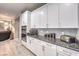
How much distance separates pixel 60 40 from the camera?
182 cm

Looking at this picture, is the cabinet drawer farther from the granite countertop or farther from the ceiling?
the ceiling

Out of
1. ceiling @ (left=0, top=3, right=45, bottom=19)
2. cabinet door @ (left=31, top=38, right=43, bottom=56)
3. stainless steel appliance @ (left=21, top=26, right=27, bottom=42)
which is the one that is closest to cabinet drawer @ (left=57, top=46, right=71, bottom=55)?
cabinet door @ (left=31, top=38, right=43, bottom=56)

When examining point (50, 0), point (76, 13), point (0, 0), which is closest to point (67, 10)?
point (76, 13)

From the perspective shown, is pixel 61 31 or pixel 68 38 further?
pixel 61 31

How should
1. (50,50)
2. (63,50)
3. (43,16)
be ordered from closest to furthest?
(63,50) → (50,50) → (43,16)

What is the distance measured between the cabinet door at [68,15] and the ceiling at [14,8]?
364mm

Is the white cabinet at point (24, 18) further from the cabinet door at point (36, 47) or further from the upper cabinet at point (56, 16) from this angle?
the cabinet door at point (36, 47)

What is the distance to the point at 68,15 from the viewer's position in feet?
5.85

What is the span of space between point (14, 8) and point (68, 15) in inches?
33.6

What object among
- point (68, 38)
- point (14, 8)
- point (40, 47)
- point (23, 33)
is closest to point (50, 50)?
point (40, 47)

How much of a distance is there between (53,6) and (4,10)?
0.77m

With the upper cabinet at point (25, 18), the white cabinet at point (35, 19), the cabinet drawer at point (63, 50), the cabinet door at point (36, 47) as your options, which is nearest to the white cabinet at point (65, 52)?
the cabinet drawer at point (63, 50)

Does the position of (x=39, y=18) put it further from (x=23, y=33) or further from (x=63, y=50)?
(x=63, y=50)

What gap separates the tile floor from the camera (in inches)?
70.1
